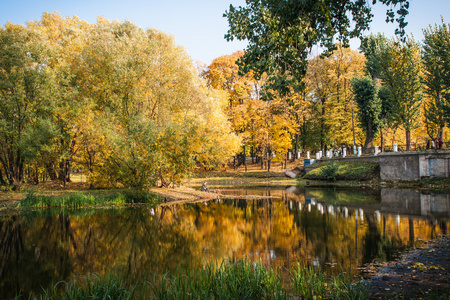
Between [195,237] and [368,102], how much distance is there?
32.5 metres

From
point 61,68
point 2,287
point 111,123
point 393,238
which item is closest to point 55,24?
point 61,68

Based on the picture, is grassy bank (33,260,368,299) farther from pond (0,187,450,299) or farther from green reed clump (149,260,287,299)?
pond (0,187,450,299)

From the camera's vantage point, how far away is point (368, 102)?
37719 mm

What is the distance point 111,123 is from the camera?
21.7m

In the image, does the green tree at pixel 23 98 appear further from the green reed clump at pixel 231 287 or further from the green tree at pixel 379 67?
the green tree at pixel 379 67

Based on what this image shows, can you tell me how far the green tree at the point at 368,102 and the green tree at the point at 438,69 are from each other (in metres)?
5.28

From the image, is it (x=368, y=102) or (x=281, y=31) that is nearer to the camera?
(x=281, y=31)

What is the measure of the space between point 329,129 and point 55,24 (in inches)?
1477

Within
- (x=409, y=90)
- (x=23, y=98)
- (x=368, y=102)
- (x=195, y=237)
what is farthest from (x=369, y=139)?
(x=23, y=98)

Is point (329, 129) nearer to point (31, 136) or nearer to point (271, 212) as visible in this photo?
point (271, 212)

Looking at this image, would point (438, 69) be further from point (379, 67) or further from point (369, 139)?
point (369, 139)

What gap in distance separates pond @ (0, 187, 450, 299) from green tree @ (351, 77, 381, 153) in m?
20.8

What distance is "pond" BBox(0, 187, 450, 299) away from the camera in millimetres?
8461

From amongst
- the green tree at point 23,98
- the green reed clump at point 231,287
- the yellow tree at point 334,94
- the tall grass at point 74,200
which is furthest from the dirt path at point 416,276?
the yellow tree at point 334,94
